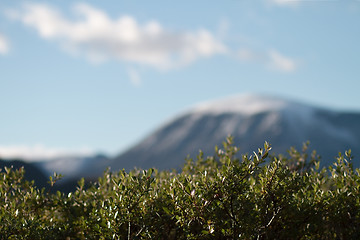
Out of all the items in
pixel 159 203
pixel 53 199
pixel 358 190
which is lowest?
pixel 358 190

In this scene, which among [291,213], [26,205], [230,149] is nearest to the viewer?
[291,213]

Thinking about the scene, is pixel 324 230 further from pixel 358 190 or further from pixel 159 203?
pixel 159 203

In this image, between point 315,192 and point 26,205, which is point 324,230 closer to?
point 315,192

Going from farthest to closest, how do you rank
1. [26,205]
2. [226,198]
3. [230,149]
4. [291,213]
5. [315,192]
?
[230,149], [26,205], [315,192], [291,213], [226,198]

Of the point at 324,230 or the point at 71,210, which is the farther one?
the point at 71,210

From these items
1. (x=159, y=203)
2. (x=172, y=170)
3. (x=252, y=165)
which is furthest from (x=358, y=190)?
(x=172, y=170)

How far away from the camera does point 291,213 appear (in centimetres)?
903

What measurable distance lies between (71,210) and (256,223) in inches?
202

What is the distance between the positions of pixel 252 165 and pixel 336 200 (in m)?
2.28

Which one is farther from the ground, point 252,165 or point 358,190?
point 252,165

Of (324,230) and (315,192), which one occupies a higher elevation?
(315,192)

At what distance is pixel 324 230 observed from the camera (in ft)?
30.6

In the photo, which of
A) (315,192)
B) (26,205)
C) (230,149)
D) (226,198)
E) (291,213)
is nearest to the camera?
(226,198)

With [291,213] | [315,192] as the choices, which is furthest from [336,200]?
[291,213]
